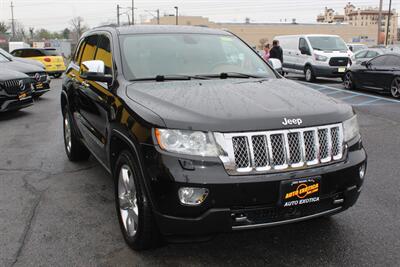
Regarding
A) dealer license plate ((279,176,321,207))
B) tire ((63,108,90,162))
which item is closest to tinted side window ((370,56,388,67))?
tire ((63,108,90,162))

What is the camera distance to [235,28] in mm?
103438

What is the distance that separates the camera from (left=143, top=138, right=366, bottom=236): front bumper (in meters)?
2.86

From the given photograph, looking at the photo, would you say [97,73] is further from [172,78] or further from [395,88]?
[395,88]

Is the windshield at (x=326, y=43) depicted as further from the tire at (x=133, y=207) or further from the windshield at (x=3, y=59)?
the tire at (x=133, y=207)

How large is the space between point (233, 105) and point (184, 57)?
1.37 m

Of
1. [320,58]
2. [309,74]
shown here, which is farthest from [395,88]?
[309,74]

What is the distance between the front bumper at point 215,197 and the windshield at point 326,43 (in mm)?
16712

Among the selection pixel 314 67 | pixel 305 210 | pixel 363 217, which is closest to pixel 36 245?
pixel 305 210

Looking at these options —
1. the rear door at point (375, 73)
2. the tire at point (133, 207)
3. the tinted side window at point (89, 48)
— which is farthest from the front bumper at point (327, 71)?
the tire at point (133, 207)

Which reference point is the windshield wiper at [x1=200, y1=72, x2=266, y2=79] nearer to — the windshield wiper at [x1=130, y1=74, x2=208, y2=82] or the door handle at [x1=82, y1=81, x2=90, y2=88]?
the windshield wiper at [x1=130, y1=74, x2=208, y2=82]

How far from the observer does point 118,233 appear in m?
3.88

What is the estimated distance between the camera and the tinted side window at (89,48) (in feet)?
17.2

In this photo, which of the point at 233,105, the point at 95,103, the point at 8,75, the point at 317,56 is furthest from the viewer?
the point at 317,56

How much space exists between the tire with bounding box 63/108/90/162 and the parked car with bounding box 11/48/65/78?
54.3ft
